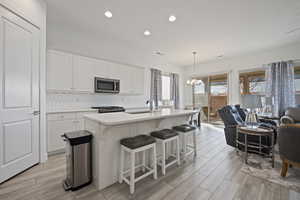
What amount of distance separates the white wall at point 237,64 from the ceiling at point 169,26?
371 mm

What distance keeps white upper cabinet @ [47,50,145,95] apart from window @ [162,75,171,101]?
88.0 inches

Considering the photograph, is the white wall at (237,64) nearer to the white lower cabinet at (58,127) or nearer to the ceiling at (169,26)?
the ceiling at (169,26)

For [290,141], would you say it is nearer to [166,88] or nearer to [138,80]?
[138,80]

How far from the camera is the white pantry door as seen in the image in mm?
A: 1881

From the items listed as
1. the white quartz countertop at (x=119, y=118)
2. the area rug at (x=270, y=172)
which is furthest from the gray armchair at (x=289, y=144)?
the white quartz countertop at (x=119, y=118)

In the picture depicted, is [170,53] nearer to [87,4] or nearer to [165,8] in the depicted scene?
[165,8]

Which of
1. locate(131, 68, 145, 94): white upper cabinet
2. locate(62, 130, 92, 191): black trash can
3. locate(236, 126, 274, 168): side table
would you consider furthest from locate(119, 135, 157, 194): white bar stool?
locate(131, 68, 145, 94): white upper cabinet

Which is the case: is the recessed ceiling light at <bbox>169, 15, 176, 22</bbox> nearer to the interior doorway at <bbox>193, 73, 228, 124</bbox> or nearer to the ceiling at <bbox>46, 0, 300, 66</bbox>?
the ceiling at <bbox>46, 0, 300, 66</bbox>

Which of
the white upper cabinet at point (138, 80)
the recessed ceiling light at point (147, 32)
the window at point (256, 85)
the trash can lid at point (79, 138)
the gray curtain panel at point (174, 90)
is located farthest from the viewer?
the gray curtain panel at point (174, 90)

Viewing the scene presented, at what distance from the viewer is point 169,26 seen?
3133 millimetres

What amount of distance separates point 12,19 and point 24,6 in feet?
1.12

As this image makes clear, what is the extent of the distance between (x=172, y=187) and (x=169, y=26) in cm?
328

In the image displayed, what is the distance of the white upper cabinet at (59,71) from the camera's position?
2818 mm

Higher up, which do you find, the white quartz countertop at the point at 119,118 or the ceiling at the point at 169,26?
the ceiling at the point at 169,26
